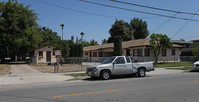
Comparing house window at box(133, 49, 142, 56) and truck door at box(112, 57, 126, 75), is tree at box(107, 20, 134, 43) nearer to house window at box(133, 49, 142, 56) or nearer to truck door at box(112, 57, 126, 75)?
house window at box(133, 49, 142, 56)

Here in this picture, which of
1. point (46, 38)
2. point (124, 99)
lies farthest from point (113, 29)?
point (124, 99)

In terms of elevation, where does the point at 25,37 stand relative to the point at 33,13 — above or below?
below

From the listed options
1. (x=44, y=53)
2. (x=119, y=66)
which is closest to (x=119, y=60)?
(x=119, y=66)

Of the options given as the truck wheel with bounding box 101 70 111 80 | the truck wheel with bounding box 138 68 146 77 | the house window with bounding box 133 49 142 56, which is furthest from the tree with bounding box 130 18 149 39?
the truck wheel with bounding box 101 70 111 80

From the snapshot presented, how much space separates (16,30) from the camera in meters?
36.2

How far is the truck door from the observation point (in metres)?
12.9

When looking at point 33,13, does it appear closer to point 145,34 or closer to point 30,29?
point 30,29

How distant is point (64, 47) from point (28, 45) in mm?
9184

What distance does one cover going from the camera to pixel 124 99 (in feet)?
21.4

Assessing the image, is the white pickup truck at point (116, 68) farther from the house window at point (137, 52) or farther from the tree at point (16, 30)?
the tree at point (16, 30)

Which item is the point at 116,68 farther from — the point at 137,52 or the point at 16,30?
the point at 16,30

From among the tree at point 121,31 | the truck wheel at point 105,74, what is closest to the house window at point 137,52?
the truck wheel at point 105,74

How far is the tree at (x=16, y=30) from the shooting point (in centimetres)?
3491

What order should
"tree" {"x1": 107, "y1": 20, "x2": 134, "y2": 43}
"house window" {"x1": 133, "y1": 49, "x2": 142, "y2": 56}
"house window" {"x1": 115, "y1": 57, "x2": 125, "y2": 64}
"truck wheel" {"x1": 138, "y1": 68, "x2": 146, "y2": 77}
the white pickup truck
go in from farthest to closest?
"tree" {"x1": 107, "y1": 20, "x2": 134, "y2": 43}
"house window" {"x1": 133, "y1": 49, "x2": 142, "y2": 56}
"truck wheel" {"x1": 138, "y1": 68, "x2": 146, "y2": 77}
"house window" {"x1": 115, "y1": 57, "x2": 125, "y2": 64}
the white pickup truck
